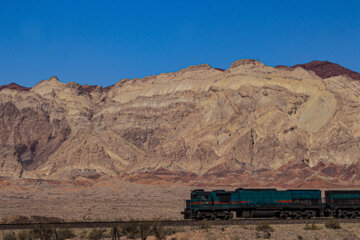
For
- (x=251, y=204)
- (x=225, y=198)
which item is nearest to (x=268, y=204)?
(x=251, y=204)

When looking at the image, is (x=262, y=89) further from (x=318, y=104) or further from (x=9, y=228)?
(x=9, y=228)

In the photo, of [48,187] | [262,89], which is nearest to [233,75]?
[262,89]

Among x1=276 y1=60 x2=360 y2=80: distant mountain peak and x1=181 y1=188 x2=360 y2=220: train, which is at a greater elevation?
x1=276 y1=60 x2=360 y2=80: distant mountain peak

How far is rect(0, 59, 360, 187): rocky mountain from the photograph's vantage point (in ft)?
354

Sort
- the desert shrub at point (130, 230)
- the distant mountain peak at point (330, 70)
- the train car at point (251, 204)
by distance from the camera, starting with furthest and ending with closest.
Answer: the distant mountain peak at point (330, 70)
the train car at point (251, 204)
the desert shrub at point (130, 230)

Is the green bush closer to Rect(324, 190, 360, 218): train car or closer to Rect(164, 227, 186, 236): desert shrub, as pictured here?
Rect(164, 227, 186, 236): desert shrub

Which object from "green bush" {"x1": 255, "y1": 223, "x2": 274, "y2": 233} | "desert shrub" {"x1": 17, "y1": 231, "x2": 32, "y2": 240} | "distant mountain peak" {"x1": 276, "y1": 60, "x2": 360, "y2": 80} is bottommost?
"desert shrub" {"x1": 17, "y1": 231, "x2": 32, "y2": 240}

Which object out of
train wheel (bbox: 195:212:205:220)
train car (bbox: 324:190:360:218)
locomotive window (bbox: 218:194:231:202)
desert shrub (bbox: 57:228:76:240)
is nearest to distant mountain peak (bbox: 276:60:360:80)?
train car (bbox: 324:190:360:218)

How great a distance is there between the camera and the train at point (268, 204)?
1405 inches

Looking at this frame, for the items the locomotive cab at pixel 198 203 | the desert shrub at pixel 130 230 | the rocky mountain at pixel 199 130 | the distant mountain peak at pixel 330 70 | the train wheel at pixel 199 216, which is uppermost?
the distant mountain peak at pixel 330 70

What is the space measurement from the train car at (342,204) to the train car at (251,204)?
0.79 metres

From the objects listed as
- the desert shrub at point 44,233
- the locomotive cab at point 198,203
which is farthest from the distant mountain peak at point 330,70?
the desert shrub at point 44,233

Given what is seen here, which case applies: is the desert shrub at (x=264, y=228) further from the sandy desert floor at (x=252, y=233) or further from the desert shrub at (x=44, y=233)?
the desert shrub at (x=44, y=233)

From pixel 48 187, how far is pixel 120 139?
33092 millimetres
